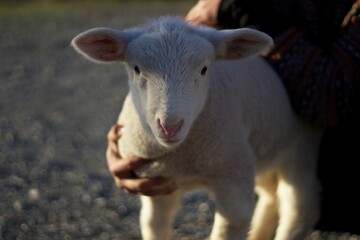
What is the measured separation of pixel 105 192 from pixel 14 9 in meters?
11.1

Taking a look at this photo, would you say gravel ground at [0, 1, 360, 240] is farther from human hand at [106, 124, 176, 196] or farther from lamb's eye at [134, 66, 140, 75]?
lamb's eye at [134, 66, 140, 75]

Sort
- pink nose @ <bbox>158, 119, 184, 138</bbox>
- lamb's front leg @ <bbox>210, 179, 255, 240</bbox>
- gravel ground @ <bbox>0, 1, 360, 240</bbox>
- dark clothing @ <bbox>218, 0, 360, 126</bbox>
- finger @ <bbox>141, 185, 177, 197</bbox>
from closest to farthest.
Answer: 1. pink nose @ <bbox>158, 119, 184, 138</bbox>
2. lamb's front leg @ <bbox>210, 179, 255, 240</bbox>
3. finger @ <bbox>141, 185, 177, 197</bbox>
4. dark clothing @ <bbox>218, 0, 360, 126</bbox>
5. gravel ground @ <bbox>0, 1, 360, 240</bbox>

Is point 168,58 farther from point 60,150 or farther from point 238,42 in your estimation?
point 60,150

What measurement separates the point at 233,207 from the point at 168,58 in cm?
76

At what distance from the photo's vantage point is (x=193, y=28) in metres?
2.99

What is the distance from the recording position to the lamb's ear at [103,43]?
9.56 ft

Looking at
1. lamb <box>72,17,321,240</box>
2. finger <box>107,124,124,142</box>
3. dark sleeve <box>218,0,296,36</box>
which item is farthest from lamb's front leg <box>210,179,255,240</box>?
dark sleeve <box>218,0,296,36</box>

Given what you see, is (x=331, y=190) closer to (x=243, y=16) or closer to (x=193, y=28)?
(x=243, y=16)

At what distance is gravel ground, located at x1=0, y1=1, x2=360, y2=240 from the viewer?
4234mm

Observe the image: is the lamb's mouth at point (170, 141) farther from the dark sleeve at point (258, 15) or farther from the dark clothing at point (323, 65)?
the dark sleeve at point (258, 15)

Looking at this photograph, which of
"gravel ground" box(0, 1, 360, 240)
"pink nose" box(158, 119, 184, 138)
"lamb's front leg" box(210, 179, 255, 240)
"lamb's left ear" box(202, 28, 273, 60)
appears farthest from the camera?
"gravel ground" box(0, 1, 360, 240)

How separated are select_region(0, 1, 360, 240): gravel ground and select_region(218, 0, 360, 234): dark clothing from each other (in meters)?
0.43

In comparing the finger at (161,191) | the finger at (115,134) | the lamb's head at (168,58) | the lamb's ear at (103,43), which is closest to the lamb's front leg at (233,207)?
the finger at (161,191)

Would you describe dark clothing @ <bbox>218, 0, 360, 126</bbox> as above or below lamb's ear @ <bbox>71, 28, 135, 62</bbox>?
below
